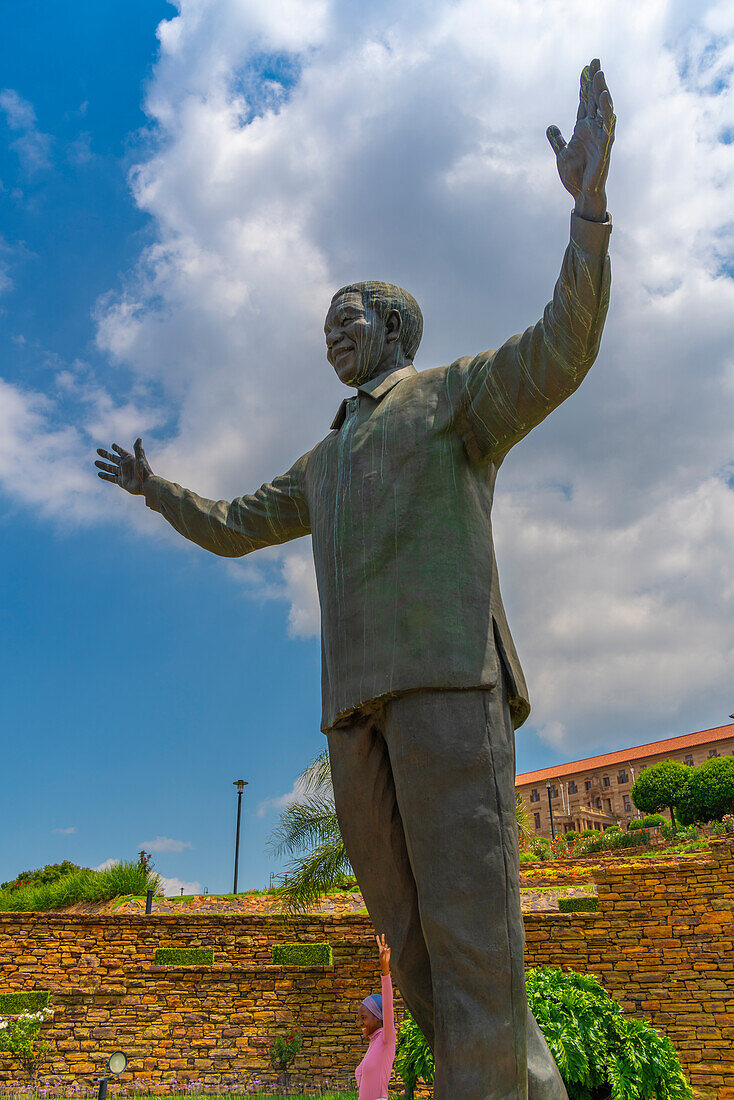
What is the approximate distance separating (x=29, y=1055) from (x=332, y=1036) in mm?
4321

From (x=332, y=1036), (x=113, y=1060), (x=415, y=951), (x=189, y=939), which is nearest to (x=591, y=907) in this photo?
(x=332, y=1036)

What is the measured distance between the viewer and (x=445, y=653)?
2.14m

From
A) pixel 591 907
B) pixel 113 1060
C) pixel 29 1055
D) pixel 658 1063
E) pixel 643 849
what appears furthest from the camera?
pixel 643 849

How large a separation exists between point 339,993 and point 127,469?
Result: 1218 centimetres

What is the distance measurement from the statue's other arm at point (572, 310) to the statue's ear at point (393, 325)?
492 mm

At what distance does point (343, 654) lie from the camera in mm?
2311

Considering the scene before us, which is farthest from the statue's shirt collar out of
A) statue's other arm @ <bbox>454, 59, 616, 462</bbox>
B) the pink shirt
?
the pink shirt

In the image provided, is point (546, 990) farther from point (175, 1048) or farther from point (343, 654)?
point (175, 1048)

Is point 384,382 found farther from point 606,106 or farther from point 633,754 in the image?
point 633,754

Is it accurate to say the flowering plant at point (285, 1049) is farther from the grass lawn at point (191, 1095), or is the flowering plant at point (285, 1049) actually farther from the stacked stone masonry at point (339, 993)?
the grass lawn at point (191, 1095)

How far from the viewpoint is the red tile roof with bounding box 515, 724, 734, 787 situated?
61219mm

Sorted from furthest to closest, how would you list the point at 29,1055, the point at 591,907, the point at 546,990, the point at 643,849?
the point at 643,849 → the point at 591,907 → the point at 29,1055 → the point at 546,990

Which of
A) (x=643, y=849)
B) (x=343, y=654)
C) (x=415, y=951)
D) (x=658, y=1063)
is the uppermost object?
(x=643, y=849)

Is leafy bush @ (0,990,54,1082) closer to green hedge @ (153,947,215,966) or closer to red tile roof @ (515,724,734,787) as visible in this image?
green hedge @ (153,947,215,966)
